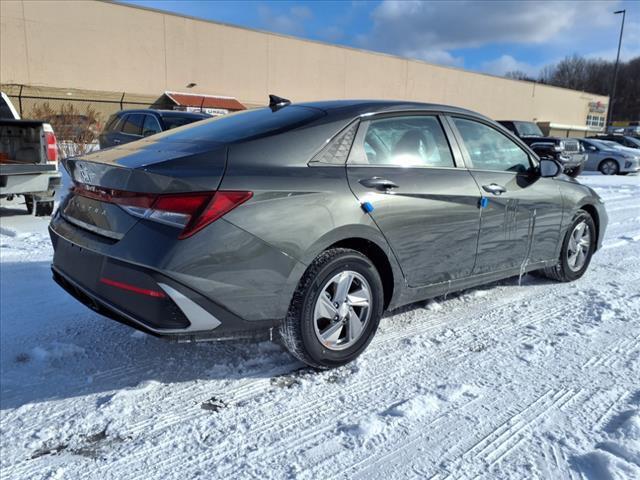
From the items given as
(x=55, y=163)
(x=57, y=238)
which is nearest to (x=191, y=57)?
(x=55, y=163)

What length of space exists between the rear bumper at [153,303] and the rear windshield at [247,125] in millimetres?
879

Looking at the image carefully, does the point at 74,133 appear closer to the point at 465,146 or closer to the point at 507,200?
the point at 465,146

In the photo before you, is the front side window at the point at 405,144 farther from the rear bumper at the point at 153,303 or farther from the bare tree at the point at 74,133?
the bare tree at the point at 74,133

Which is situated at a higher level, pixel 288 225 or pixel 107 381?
pixel 288 225

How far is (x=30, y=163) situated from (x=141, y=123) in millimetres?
3106

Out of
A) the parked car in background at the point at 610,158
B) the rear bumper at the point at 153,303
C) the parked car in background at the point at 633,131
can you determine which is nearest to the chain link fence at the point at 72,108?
the rear bumper at the point at 153,303

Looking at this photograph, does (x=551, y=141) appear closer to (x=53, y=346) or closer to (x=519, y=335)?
(x=519, y=335)

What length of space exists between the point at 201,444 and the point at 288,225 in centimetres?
111

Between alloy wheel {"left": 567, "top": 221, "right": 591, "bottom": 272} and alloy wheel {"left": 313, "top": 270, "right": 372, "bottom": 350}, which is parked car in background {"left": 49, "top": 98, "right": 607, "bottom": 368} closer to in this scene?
alloy wheel {"left": 313, "top": 270, "right": 372, "bottom": 350}

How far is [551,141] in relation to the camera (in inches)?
591

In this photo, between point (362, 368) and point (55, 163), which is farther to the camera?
point (55, 163)

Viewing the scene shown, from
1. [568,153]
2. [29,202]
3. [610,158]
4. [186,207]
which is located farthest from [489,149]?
[610,158]

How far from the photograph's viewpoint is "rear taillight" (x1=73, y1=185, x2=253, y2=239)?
7.57 feet

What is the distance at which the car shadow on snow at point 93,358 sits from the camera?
270cm
